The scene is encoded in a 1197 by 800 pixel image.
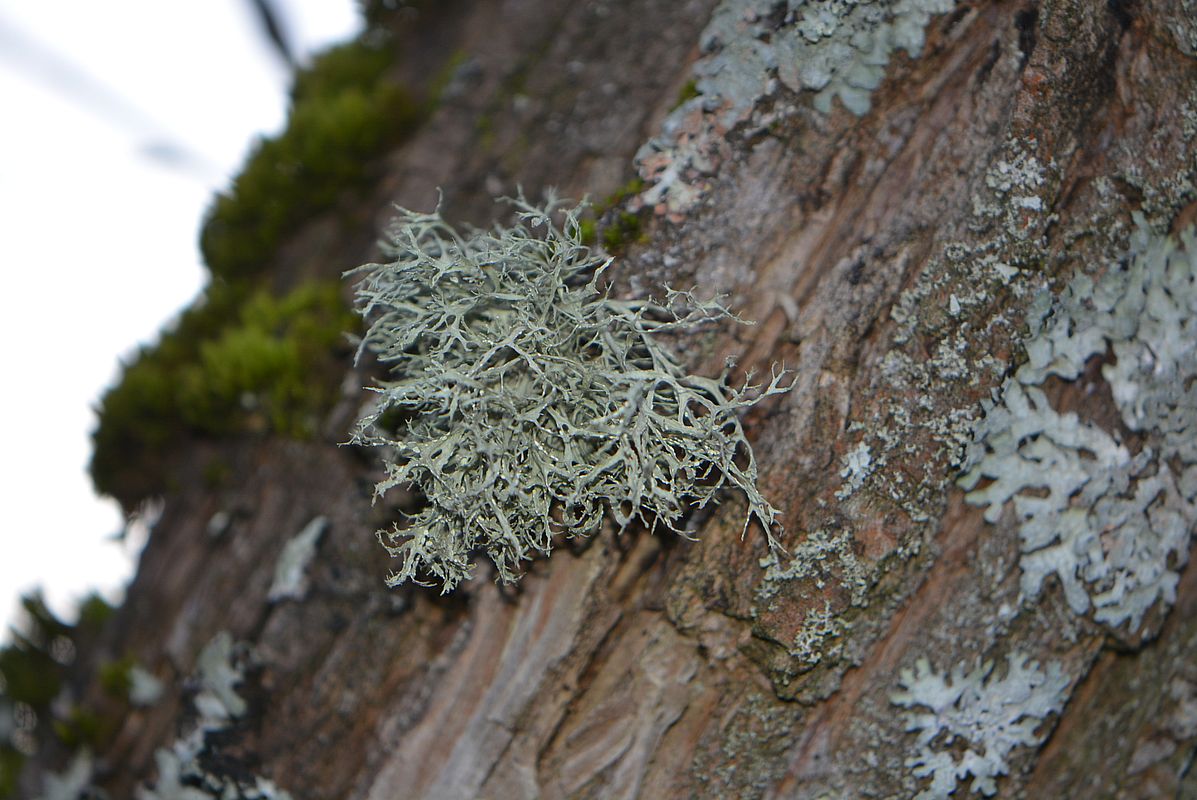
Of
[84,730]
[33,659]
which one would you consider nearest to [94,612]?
[33,659]

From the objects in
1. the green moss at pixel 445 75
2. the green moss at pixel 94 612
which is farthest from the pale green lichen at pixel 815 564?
the green moss at pixel 94 612

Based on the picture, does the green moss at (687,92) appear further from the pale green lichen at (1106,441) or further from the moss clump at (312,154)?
the moss clump at (312,154)

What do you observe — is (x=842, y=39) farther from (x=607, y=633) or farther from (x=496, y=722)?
(x=496, y=722)

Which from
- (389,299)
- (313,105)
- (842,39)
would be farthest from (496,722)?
(313,105)

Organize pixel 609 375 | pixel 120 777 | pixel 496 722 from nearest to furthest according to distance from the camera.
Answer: pixel 609 375 → pixel 496 722 → pixel 120 777

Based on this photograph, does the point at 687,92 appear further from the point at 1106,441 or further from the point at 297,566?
the point at 297,566

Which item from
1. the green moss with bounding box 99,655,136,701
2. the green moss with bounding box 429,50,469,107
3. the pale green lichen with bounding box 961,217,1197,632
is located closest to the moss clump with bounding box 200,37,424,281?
the green moss with bounding box 429,50,469,107
